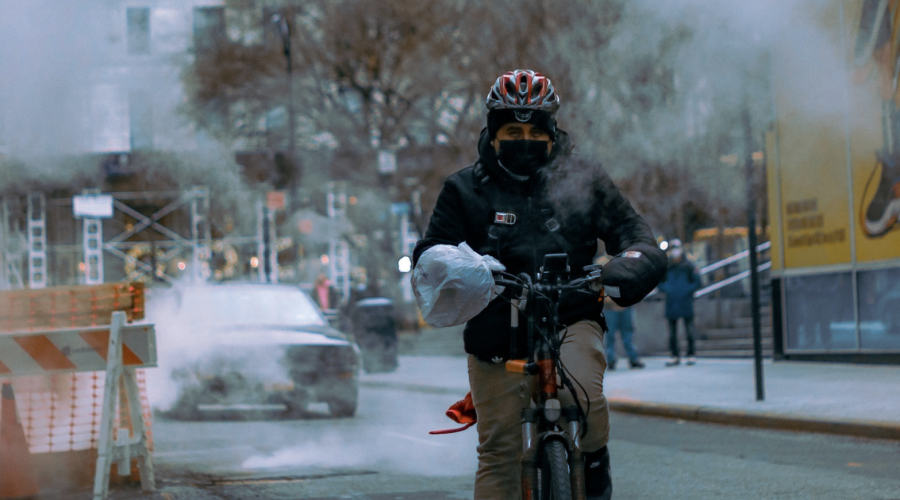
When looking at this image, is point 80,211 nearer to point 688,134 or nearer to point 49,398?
point 49,398

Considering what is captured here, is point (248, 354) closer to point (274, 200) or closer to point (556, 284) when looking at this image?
point (556, 284)

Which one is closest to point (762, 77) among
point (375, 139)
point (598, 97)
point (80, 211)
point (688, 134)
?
point (688, 134)

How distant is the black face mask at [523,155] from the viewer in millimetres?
3422

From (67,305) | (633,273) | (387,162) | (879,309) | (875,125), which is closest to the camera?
(633,273)

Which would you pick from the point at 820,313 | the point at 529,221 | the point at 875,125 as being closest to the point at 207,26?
the point at 529,221

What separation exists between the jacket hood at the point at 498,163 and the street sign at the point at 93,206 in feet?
18.1

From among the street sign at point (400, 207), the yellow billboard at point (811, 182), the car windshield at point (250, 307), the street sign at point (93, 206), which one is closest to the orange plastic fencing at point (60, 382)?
the street sign at point (93, 206)

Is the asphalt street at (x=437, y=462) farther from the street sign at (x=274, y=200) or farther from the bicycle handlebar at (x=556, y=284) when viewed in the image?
the street sign at (x=274, y=200)

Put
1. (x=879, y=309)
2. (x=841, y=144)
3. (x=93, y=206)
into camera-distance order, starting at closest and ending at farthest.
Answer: (x=93, y=206)
(x=879, y=309)
(x=841, y=144)

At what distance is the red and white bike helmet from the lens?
133 inches

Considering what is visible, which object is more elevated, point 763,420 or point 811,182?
point 811,182

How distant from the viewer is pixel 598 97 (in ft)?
28.5

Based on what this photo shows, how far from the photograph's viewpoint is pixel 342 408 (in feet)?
33.8

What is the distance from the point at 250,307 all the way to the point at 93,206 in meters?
1.77
